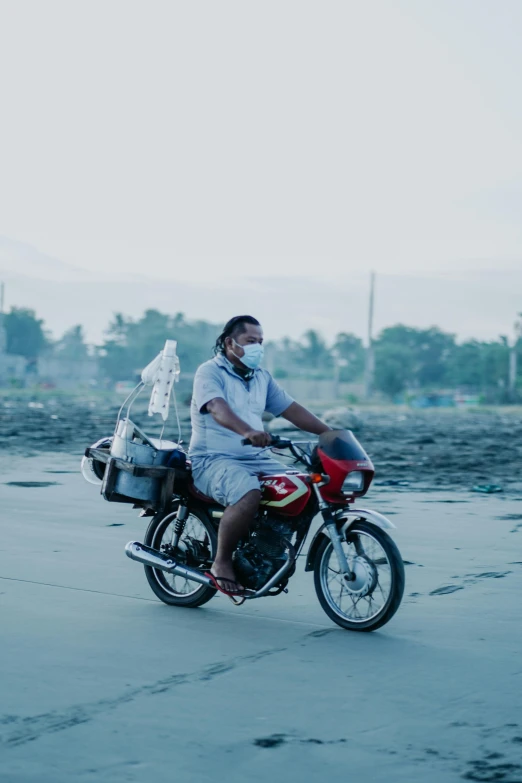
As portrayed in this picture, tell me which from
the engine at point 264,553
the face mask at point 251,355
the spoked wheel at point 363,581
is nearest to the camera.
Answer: the spoked wheel at point 363,581

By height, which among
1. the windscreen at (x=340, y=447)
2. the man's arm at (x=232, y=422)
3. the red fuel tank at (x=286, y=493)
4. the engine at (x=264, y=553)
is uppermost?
the man's arm at (x=232, y=422)

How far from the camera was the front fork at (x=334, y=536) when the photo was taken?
21.8ft

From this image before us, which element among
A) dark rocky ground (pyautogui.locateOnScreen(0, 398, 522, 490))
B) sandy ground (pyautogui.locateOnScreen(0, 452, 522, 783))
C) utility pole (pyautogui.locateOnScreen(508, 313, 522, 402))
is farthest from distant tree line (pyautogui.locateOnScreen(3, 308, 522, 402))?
sandy ground (pyautogui.locateOnScreen(0, 452, 522, 783))

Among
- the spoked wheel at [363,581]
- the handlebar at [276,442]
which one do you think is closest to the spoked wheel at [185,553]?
the spoked wheel at [363,581]

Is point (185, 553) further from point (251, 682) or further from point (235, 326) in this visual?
point (251, 682)

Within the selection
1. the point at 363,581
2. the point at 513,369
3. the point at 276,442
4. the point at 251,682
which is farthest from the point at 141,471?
the point at 513,369

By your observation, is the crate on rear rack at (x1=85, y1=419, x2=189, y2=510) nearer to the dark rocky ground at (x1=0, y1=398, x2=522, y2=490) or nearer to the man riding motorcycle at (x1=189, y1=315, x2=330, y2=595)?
the man riding motorcycle at (x1=189, y1=315, x2=330, y2=595)

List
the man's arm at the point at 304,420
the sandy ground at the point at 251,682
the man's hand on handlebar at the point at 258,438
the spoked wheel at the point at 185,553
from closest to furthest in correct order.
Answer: the sandy ground at the point at 251,682 < the man's hand on handlebar at the point at 258,438 < the man's arm at the point at 304,420 < the spoked wheel at the point at 185,553

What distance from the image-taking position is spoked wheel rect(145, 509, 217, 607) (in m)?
7.21

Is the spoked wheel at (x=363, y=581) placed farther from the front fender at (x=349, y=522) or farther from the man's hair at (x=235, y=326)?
the man's hair at (x=235, y=326)

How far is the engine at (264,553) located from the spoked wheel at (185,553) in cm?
35

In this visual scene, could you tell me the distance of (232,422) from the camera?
6625 mm

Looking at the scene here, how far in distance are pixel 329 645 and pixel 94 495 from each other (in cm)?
824

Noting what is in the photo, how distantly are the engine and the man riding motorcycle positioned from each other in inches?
3.1
